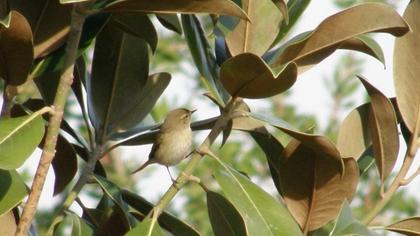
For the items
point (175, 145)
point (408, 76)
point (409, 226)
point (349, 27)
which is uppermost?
point (349, 27)

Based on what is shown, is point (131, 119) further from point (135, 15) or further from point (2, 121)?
point (2, 121)

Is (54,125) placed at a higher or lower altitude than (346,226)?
higher

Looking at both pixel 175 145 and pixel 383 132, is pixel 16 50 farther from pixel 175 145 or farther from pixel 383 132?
pixel 175 145

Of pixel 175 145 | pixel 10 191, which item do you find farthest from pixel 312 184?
pixel 175 145

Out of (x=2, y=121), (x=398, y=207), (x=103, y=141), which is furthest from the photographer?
(x=398, y=207)

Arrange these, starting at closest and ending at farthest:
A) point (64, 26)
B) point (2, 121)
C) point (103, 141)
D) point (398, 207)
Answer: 1. point (2, 121)
2. point (64, 26)
3. point (103, 141)
4. point (398, 207)

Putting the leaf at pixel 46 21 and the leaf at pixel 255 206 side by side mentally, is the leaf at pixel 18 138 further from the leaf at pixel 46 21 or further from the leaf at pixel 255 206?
the leaf at pixel 255 206

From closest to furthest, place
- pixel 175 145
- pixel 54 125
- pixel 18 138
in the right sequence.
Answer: pixel 18 138 < pixel 54 125 < pixel 175 145

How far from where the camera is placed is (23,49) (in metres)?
2.29

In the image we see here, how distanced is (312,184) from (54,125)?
0.66 metres

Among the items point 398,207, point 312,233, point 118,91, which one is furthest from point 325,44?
point 398,207

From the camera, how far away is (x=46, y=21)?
241 cm

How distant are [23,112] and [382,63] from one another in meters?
0.91

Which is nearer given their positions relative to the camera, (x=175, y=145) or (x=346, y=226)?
(x=346, y=226)
